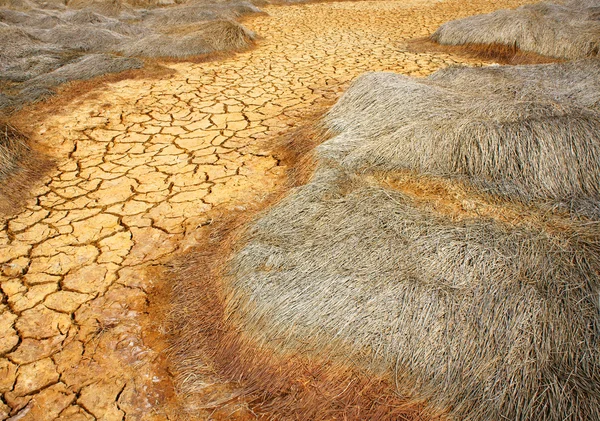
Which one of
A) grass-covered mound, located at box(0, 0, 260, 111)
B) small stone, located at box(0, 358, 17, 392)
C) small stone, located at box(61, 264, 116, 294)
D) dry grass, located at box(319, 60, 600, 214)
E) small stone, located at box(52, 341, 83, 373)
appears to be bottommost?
small stone, located at box(0, 358, 17, 392)

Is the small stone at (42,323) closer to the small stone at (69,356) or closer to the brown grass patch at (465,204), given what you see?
the small stone at (69,356)

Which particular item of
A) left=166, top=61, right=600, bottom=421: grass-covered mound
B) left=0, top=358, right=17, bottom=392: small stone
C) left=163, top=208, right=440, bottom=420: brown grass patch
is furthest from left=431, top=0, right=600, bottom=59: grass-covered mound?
left=0, top=358, right=17, bottom=392: small stone

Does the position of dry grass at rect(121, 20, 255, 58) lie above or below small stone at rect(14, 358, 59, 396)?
above

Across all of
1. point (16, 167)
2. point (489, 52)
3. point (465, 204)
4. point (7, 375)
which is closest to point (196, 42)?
point (16, 167)

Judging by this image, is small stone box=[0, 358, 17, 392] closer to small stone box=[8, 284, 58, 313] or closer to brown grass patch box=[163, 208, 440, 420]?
small stone box=[8, 284, 58, 313]

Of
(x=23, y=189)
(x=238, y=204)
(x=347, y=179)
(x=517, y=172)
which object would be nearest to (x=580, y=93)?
(x=517, y=172)

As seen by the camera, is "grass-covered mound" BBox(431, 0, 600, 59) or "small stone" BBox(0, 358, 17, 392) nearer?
"small stone" BBox(0, 358, 17, 392)
